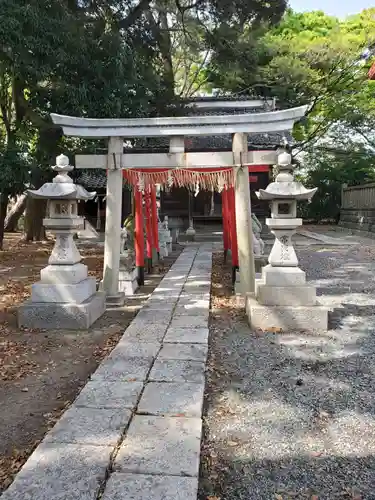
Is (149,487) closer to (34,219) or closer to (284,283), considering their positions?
(284,283)

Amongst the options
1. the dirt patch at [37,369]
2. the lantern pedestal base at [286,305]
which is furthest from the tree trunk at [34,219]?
the lantern pedestal base at [286,305]

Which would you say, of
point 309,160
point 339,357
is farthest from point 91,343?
point 309,160

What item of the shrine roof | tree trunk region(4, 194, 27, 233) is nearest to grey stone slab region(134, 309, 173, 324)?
the shrine roof

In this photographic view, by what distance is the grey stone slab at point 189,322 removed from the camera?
5.09 m

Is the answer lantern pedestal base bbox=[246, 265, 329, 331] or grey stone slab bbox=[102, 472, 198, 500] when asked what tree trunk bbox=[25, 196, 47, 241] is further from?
grey stone slab bbox=[102, 472, 198, 500]

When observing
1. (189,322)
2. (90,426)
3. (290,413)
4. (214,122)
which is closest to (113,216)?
(214,122)

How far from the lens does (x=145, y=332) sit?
487 centimetres

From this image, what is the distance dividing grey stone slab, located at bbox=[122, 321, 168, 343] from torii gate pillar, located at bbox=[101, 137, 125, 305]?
1.50 metres

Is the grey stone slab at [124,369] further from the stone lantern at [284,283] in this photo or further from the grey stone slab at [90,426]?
the stone lantern at [284,283]

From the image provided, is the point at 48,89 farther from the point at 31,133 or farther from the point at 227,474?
the point at 227,474

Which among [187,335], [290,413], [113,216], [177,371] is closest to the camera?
[290,413]

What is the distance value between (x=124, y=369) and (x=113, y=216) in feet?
10.7

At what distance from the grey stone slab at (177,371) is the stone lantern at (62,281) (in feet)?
6.22

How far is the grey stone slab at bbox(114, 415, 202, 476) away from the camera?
2248 mm
